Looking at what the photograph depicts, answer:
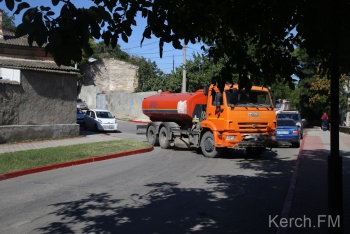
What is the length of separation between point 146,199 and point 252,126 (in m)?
7.70

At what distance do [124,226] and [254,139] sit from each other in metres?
9.38

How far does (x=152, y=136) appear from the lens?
Answer: 787 inches

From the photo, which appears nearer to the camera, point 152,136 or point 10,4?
point 10,4

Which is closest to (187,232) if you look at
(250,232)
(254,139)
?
(250,232)

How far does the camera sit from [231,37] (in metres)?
5.70

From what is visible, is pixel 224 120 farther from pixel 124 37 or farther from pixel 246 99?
pixel 124 37

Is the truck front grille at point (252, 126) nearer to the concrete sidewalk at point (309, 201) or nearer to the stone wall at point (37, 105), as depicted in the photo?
the concrete sidewalk at point (309, 201)

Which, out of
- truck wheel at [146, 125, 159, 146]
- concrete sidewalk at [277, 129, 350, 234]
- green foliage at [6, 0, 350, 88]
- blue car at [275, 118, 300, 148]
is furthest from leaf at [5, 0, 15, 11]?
blue car at [275, 118, 300, 148]

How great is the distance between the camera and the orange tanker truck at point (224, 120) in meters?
14.7

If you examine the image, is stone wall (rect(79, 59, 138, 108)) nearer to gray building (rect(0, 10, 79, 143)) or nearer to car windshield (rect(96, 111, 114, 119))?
car windshield (rect(96, 111, 114, 119))

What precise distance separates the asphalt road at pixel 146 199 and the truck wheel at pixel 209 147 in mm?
1995

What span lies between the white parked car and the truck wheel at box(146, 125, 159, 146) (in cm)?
772

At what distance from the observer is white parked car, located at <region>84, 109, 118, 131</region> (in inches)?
1075

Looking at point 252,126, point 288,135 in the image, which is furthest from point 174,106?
point 288,135
